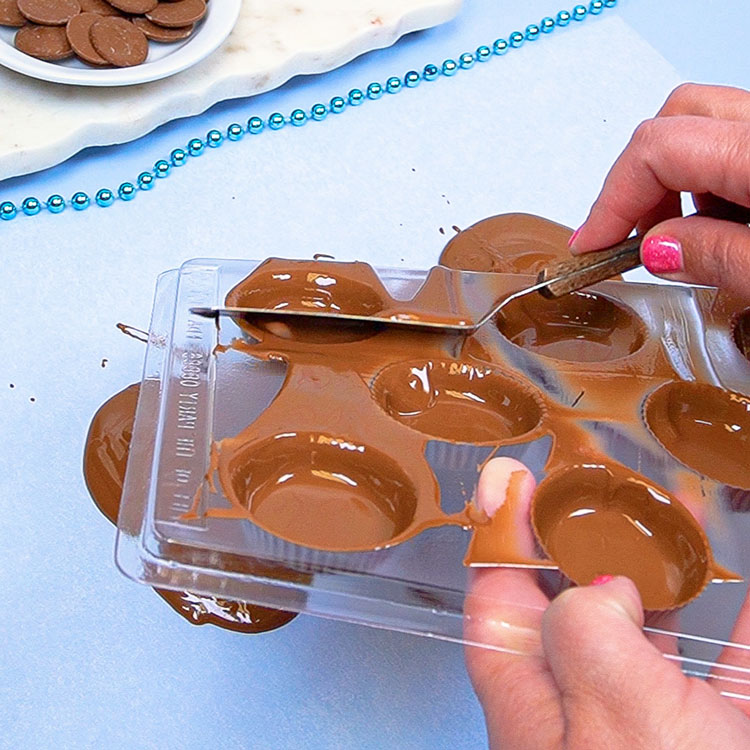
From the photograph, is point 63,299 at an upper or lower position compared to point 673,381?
lower

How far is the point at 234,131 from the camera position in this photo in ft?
5.41

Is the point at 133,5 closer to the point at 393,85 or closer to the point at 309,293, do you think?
the point at 393,85

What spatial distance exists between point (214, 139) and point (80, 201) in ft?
0.81

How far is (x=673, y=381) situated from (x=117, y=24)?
3.33ft

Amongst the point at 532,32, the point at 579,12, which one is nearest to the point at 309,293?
the point at 532,32

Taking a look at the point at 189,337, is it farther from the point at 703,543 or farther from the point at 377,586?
the point at 703,543

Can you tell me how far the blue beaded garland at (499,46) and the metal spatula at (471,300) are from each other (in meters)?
0.88

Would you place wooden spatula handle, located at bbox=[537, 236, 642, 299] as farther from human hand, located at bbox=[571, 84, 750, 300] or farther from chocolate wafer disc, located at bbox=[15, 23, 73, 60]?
chocolate wafer disc, located at bbox=[15, 23, 73, 60]

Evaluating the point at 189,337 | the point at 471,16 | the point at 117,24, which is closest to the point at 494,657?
the point at 189,337

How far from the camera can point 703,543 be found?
0.92m

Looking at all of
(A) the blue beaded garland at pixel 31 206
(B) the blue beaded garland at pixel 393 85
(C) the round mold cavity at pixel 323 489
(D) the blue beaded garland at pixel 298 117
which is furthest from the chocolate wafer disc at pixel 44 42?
(C) the round mold cavity at pixel 323 489

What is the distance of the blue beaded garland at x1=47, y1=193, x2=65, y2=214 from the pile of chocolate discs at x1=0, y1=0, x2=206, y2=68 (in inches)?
8.4

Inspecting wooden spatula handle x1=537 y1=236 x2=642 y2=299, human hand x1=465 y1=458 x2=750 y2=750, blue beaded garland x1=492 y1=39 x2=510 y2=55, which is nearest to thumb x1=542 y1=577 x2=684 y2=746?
human hand x1=465 y1=458 x2=750 y2=750

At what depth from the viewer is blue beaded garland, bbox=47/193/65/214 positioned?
1.51m
